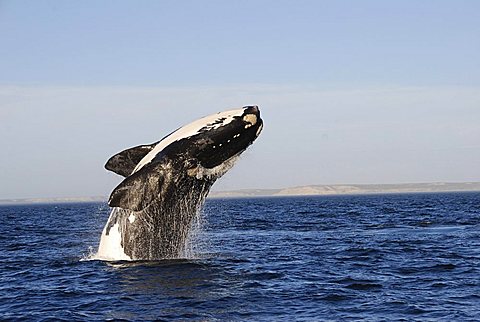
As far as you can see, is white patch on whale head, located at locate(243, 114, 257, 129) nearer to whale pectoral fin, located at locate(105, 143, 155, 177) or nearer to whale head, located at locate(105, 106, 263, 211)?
whale head, located at locate(105, 106, 263, 211)

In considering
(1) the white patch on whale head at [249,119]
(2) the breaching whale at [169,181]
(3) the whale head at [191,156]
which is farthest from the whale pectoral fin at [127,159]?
(1) the white patch on whale head at [249,119]

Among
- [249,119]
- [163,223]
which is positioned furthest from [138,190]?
[249,119]

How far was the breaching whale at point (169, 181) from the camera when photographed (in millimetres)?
14203

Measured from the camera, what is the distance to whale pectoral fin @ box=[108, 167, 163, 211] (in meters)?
13.6

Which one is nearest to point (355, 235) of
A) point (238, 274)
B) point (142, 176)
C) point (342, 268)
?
point (342, 268)

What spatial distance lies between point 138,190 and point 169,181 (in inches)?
39.6

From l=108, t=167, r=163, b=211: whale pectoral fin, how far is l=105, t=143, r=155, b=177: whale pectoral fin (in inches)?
49.6

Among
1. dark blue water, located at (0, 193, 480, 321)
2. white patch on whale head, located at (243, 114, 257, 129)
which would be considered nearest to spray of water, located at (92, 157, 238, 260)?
dark blue water, located at (0, 193, 480, 321)

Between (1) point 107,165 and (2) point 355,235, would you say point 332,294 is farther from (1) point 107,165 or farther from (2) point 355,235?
(2) point 355,235

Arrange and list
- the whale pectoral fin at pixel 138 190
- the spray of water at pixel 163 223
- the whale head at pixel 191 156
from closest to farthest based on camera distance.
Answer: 1. the whale pectoral fin at pixel 138 190
2. the whale head at pixel 191 156
3. the spray of water at pixel 163 223

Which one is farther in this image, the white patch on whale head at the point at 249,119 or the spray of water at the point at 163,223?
the spray of water at the point at 163,223

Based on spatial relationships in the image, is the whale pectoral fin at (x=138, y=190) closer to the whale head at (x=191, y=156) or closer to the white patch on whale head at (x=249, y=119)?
the whale head at (x=191, y=156)

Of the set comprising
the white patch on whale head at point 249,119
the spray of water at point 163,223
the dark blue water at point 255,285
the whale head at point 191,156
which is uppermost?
the white patch on whale head at point 249,119

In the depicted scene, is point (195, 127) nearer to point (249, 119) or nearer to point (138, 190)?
point (249, 119)
